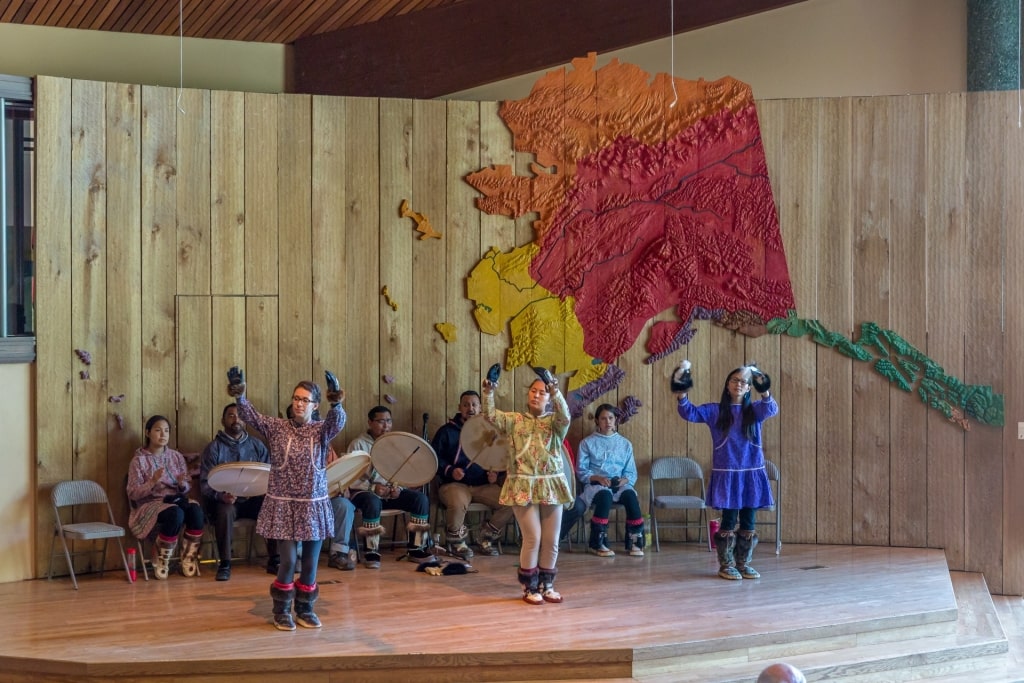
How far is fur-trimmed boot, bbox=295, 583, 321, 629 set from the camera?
6.09m

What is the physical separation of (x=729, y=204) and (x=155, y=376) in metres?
4.25

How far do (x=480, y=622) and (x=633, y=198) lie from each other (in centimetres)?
362

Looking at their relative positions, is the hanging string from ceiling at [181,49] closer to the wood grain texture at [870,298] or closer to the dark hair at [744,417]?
the dark hair at [744,417]

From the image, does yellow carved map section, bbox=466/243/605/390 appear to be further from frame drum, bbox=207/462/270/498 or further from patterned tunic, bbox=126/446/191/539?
patterned tunic, bbox=126/446/191/539

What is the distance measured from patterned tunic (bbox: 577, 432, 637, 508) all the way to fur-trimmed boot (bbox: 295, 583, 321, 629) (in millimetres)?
2522

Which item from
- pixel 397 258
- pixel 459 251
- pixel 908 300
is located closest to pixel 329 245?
pixel 397 258

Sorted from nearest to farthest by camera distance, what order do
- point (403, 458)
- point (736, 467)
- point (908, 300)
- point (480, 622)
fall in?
1. point (480, 622)
2. point (403, 458)
3. point (736, 467)
4. point (908, 300)

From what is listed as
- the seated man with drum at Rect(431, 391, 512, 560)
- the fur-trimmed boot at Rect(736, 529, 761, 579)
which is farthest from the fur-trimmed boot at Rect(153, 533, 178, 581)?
the fur-trimmed boot at Rect(736, 529, 761, 579)

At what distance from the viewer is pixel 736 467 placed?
7246 mm

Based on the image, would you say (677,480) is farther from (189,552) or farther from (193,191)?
(193,191)

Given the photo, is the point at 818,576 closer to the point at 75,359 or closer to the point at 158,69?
the point at 75,359

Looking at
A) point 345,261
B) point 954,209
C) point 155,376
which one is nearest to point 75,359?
point 155,376

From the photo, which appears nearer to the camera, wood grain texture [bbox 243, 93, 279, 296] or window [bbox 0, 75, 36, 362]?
window [bbox 0, 75, 36, 362]

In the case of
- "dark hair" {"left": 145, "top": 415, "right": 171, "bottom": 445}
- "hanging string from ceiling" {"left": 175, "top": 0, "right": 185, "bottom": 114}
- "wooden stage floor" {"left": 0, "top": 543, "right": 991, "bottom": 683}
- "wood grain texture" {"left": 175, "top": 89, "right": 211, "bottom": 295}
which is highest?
"hanging string from ceiling" {"left": 175, "top": 0, "right": 185, "bottom": 114}
